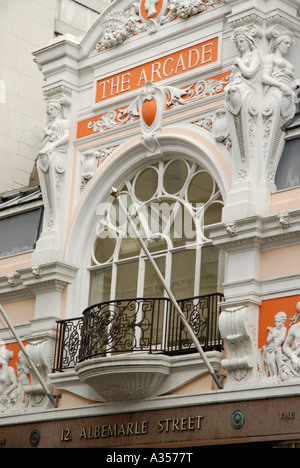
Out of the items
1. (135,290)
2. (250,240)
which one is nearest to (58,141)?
(135,290)

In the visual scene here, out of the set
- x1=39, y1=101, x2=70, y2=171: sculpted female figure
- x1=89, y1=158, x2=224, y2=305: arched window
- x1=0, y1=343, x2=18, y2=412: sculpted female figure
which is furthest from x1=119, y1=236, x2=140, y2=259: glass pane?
x1=0, y1=343, x2=18, y2=412: sculpted female figure

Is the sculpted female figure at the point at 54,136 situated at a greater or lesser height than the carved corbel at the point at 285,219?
greater

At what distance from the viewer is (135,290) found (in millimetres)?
21203

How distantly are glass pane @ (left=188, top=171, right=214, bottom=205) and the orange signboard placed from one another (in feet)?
6.72

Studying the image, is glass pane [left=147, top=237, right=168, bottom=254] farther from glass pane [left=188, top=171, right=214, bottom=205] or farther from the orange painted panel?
the orange painted panel

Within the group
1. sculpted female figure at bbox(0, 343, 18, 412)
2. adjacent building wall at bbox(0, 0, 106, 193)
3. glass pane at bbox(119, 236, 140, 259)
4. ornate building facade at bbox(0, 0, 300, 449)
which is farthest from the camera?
adjacent building wall at bbox(0, 0, 106, 193)

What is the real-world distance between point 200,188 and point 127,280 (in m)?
2.24

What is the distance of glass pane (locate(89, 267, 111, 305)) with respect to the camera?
71.4 ft

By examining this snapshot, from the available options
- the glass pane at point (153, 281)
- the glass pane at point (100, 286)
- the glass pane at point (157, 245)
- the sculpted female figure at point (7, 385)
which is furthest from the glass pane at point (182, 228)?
the sculpted female figure at point (7, 385)

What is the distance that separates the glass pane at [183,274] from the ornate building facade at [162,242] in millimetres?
29

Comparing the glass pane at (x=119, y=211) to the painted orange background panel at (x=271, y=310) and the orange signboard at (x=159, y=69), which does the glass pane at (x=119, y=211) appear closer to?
the orange signboard at (x=159, y=69)

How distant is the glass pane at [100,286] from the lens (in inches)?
857

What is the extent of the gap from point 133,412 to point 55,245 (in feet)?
13.3

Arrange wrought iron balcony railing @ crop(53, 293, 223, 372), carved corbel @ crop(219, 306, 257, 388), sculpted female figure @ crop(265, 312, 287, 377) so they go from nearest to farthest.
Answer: sculpted female figure @ crop(265, 312, 287, 377)
carved corbel @ crop(219, 306, 257, 388)
wrought iron balcony railing @ crop(53, 293, 223, 372)
